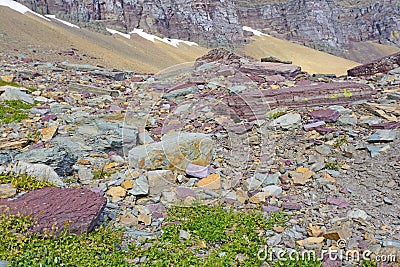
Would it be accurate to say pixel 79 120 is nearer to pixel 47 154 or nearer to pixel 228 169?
pixel 47 154

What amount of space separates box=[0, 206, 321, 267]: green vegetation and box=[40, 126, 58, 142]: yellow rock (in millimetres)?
4025

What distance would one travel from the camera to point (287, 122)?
8.11 meters

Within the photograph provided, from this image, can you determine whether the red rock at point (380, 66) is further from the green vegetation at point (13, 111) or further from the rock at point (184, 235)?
the green vegetation at point (13, 111)

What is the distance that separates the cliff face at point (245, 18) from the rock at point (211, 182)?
87163 millimetres

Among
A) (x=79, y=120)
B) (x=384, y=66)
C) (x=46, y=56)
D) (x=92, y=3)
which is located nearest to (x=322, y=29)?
(x=92, y=3)

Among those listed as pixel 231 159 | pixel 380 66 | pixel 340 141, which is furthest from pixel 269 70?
pixel 231 159

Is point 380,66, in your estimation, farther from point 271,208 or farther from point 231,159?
point 271,208

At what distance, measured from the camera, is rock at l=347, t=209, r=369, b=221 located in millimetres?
4910

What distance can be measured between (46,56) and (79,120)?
32286mm

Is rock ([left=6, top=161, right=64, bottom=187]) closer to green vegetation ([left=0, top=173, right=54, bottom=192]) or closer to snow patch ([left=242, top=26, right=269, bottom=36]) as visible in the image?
green vegetation ([left=0, top=173, right=54, bottom=192])

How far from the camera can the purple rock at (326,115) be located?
7934 mm

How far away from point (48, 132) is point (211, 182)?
4.69m

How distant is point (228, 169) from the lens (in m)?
6.66

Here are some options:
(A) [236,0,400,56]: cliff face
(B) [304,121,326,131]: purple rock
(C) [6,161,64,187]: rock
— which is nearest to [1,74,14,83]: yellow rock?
(C) [6,161,64,187]: rock
